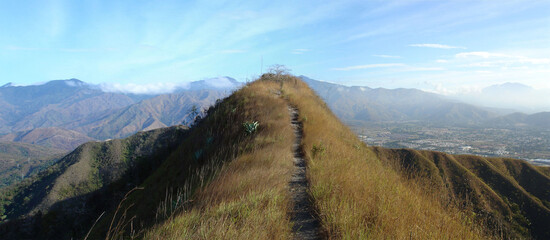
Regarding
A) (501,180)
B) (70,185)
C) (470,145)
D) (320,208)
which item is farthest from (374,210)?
(470,145)

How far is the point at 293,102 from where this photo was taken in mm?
11922

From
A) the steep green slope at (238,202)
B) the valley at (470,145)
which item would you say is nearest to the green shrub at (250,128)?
the steep green slope at (238,202)

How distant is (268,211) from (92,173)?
112333mm

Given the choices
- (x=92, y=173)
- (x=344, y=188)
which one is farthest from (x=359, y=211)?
(x=92, y=173)

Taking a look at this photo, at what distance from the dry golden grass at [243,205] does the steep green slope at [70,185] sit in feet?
46.1

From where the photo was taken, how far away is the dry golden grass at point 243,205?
2.24 metres

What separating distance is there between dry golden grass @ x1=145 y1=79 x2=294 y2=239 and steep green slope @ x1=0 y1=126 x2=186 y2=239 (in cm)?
1404

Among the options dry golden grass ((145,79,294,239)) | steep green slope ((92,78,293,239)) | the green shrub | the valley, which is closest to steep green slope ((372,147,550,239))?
the valley

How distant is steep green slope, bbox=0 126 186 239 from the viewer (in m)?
19.8

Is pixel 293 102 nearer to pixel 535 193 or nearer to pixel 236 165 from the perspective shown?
pixel 236 165

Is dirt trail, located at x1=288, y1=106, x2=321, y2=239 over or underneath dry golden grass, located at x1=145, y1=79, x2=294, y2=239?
underneath

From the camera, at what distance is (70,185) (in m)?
81.2

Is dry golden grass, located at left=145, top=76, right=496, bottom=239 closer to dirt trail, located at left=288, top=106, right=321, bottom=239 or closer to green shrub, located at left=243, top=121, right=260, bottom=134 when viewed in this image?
dirt trail, located at left=288, top=106, right=321, bottom=239

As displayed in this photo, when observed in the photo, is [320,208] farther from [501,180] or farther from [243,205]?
[501,180]
